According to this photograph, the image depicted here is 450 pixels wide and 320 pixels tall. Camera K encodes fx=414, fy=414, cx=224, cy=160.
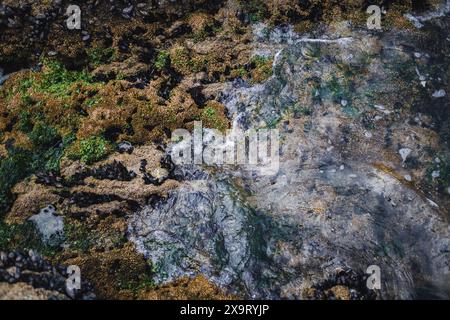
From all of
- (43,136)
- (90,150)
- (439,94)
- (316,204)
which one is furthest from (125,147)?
(439,94)

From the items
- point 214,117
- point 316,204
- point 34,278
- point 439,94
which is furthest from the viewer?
point 439,94

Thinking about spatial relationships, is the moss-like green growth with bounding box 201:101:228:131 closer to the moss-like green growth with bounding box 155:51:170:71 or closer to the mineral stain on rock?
the mineral stain on rock

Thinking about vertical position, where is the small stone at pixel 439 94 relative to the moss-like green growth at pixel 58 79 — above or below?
below

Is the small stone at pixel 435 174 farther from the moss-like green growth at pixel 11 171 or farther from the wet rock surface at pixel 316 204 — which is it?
the moss-like green growth at pixel 11 171

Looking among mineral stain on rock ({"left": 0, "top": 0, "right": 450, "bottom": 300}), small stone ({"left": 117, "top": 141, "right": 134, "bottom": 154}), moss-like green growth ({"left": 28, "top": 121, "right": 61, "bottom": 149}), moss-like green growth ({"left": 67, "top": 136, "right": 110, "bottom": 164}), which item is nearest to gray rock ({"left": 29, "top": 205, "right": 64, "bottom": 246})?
mineral stain on rock ({"left": 0, "top": 0, "right": 450, "bottom": 300})

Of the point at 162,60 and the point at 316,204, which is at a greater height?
the point at 162,60

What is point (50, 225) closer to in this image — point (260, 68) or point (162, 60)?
point (162, 60)

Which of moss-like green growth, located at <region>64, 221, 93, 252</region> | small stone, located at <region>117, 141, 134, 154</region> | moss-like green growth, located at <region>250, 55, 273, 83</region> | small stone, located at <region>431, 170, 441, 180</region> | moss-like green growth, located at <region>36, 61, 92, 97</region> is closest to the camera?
moss-like green growth, located at <region>64, 221, 93, 252</region>

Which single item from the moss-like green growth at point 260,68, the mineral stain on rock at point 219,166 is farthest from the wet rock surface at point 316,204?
the moss-like green growth at point 260,68

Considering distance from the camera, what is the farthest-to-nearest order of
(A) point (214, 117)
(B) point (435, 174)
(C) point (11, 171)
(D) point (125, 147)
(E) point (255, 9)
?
(E) point (255, 9) → (A) point (214, 117) → (D) point (125, 147) → (B) point (435, 174) → (C) point (11, 171)

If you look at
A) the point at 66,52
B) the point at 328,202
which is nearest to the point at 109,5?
the point at 66,52
